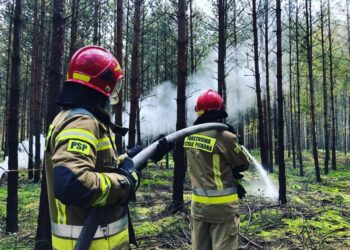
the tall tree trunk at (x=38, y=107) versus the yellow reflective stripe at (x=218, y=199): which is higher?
the tall tree trunk at (x=38, y=107)

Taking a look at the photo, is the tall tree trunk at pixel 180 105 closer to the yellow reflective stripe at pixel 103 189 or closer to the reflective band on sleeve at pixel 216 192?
the reflective band on sleeve at pixel 216 192

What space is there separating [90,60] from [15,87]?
4.92 metres

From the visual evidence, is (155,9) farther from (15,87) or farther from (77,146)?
(77,146)

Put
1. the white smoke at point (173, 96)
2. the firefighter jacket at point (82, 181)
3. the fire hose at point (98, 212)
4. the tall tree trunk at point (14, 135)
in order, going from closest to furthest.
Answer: the firefighter jacket at point (82, 181) → the fire hose at point (98, 212) → the tall tree trunk at point (14, 135) → the white smoke at point (173, 96)

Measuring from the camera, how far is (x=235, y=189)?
3.81 meters

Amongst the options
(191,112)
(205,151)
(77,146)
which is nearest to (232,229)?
(205,151)

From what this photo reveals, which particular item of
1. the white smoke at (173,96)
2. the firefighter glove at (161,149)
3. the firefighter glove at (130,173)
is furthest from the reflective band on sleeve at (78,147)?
the white smoke at (173,96)

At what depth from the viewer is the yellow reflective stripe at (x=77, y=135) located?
184cm

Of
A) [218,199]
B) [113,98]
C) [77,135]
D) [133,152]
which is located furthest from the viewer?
[218,199]

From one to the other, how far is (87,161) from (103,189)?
7.0 inches

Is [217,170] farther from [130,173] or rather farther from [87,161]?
[87,161]

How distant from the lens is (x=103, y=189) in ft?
6.08

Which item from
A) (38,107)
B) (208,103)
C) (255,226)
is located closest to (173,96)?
(38,107)

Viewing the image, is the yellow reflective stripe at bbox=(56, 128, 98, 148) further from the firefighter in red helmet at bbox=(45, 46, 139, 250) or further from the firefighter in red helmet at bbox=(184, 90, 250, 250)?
the firefighter in red helmet at bbox=(184, 90, 250, 250)
